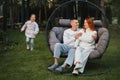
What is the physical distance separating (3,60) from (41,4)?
14.8 metres

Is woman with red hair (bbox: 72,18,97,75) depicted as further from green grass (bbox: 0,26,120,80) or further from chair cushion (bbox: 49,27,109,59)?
green grass (bbox: 0,26,120,80)

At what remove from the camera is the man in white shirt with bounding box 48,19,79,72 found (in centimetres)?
903

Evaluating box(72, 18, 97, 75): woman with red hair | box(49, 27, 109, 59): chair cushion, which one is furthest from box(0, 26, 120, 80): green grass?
box(72, 18, 97, 75): woman with red hair

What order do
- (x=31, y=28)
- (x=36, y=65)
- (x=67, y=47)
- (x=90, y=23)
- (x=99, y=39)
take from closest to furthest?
(x=67, y=47) → (x=90, y=23) → (x=99, y=39) → (x=36, y=65) → (x=31, y=28)

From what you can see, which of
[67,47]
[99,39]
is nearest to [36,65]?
[67,47]

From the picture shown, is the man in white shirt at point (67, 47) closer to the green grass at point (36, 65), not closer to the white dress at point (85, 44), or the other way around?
the white dress at point (85, 44)

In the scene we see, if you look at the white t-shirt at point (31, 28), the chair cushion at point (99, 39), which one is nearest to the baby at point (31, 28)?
the white t-shirt at point (31, 28)

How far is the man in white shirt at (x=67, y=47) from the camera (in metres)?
9.03

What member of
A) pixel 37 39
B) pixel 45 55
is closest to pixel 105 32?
pixel 45 55

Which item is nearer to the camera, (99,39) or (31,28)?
(99,39)

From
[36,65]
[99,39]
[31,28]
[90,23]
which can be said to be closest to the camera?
[90,23]

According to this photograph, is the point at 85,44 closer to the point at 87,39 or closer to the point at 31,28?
the point at 87,39

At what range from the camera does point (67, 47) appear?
30.9 feet

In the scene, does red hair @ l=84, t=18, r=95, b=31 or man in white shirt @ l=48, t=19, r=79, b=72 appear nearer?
man in white shirt @ l=48, t=19, r=79, b=72
